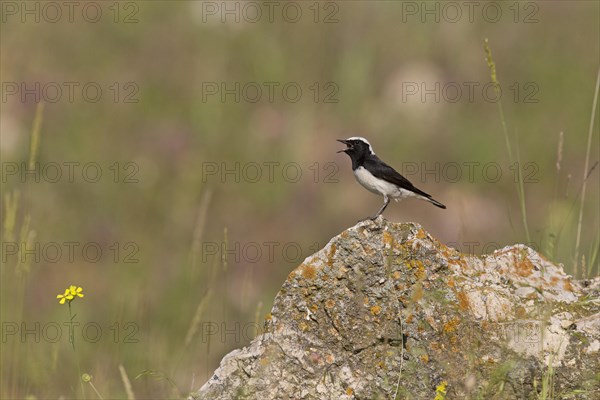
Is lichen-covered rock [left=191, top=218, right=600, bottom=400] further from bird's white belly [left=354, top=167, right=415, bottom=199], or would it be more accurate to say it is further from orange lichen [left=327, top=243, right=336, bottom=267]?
bird's white belly [left=354, top=167, right=415, bottom=199]

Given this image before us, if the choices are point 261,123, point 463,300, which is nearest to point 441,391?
point 463,300

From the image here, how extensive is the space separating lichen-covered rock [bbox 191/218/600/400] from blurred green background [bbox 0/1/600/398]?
1021 centimetres

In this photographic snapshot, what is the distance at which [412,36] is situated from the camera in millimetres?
17969

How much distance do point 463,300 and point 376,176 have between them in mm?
2338

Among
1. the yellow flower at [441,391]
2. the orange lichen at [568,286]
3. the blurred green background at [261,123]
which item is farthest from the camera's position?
the blurred green background at [261,123]

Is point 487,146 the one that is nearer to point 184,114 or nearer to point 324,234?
point 324,234

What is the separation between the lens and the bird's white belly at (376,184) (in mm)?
7148

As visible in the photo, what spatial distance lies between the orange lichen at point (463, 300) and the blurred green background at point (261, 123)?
34.0ft

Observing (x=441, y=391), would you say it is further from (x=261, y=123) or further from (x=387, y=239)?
(x=261, y=123)

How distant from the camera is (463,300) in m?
4.95

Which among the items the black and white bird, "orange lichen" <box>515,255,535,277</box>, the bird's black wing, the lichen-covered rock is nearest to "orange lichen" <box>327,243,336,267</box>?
the lichen-covered rock

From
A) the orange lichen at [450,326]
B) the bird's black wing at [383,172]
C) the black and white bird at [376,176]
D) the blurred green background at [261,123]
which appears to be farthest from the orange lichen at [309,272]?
the blurred green background at [261,123]

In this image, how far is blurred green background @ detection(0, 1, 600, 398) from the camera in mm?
16203

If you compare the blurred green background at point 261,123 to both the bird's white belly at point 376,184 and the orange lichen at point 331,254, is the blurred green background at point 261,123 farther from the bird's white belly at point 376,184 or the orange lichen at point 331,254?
the orange lichen at point 331,254
